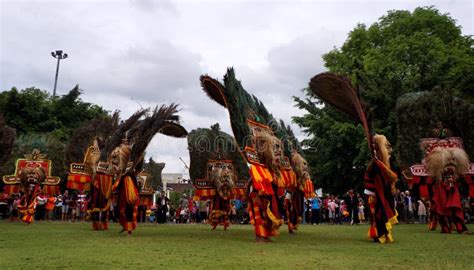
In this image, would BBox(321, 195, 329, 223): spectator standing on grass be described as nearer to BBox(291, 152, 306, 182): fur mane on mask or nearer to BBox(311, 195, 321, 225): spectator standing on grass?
BBox(311, 195, 321, 225): spectator standing on grass

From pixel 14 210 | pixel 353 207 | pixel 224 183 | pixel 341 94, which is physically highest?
pixel 341 94

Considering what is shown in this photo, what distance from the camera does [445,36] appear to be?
32188mm

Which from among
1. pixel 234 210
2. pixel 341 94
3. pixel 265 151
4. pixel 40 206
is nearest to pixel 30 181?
pixel 40 206

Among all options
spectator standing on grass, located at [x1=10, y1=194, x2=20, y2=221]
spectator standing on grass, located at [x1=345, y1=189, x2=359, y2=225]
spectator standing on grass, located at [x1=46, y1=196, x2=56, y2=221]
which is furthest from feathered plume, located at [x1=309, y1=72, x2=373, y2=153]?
spectator standing on grass, located at [x1=10, y1=194, x2=20, y2=221]

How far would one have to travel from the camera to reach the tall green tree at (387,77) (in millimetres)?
27727

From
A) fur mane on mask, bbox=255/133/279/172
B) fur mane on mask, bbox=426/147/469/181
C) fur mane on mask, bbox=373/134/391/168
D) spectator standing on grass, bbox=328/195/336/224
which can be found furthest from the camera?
spectator standing on grass, bbox=328/195/336/224

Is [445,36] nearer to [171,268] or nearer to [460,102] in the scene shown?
[460,102]

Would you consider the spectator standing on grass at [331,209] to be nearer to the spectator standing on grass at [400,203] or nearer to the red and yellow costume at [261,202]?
the spectator standing on grass at [400,203]

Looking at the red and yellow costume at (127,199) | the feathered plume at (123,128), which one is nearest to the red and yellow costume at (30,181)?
the feathered plume at (123,128)

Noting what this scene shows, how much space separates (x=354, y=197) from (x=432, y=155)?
9.49 meters

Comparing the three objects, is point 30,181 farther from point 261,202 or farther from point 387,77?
point 387,77

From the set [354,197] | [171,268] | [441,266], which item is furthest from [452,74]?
[171,268]

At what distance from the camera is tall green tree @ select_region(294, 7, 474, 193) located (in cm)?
2773

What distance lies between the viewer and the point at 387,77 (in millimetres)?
28969
